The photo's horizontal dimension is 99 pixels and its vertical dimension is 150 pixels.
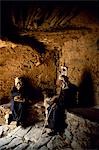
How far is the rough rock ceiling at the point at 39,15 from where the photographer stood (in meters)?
4.48

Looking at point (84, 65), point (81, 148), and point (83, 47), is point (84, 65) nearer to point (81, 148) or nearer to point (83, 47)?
point (83, 47)

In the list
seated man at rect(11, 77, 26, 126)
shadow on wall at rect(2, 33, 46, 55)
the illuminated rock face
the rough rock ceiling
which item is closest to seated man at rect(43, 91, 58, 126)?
the illuminated rock face

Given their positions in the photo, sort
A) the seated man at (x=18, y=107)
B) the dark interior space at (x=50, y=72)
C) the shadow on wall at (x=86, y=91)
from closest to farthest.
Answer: the dark interior space at (x=50, y=72), the shadow on wall at (x=86, y=91), the seated man at (x=18, y=107)

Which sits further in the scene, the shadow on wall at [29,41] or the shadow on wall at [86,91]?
the shadow on wall at [86,91]

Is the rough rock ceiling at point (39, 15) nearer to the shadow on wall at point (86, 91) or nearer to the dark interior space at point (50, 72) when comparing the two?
the dark interior space at point (50, 72)

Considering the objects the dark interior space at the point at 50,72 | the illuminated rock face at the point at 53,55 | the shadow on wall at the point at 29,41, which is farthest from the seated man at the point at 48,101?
the shadow on wall at the point at 29,41

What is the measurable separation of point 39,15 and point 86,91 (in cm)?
393

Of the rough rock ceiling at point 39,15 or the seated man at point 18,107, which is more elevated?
the rough rock ceiling at point 39,15

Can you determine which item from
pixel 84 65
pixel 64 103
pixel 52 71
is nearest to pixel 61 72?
pixel 52 71

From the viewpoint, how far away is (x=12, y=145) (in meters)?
7.32

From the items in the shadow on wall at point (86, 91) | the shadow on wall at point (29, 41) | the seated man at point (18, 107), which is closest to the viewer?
the shadow on wall at point (29, 41)

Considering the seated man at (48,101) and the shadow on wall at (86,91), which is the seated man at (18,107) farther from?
the shadow on wall at (86,91)

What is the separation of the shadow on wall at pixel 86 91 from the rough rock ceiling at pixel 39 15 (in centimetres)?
232

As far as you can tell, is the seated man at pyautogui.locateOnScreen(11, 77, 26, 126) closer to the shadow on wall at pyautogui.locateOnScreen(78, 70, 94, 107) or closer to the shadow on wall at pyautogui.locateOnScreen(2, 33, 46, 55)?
the shadow on wall at pyautogui.locateOnScreen(2, 33, 46, 55)
